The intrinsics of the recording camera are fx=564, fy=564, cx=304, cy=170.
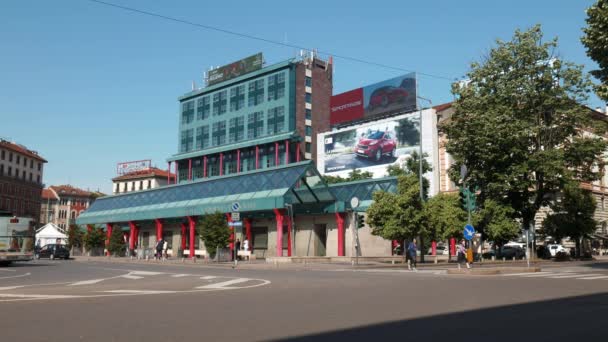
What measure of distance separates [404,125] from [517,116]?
43094mm

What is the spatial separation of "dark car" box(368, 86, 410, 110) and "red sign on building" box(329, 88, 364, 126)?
2.35m

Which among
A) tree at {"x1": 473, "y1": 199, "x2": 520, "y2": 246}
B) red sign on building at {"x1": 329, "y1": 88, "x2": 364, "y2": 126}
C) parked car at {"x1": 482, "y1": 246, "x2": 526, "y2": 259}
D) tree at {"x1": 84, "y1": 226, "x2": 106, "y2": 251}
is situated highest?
red sign on building at {"x1": 329, "y1": 88, "x2": 364, "y2": 126}

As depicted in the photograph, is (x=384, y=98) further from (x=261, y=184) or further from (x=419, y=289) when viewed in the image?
(x=419, y=289)

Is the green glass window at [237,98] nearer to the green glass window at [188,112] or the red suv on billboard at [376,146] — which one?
the green glass window at [188,112]

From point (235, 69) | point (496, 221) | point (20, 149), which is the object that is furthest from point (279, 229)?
point (20, 149)

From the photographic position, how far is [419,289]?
48.2 feet

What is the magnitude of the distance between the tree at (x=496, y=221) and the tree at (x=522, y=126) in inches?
36.0

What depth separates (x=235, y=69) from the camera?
9694cm

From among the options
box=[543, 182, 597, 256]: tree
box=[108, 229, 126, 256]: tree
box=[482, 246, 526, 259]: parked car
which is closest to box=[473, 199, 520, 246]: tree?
box=[543, 182, 597, 256]: tree

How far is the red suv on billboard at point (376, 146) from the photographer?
3288 inches

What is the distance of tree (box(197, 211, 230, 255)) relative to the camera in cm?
3862

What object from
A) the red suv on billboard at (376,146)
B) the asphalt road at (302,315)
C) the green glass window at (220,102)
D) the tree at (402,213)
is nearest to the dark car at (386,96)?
the red suv on billboard at (376,146)

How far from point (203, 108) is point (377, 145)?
111ft

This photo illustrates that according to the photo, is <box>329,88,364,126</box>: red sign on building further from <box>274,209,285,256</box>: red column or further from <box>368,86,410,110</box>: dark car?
<box>274,209,285,256</box>: red column
